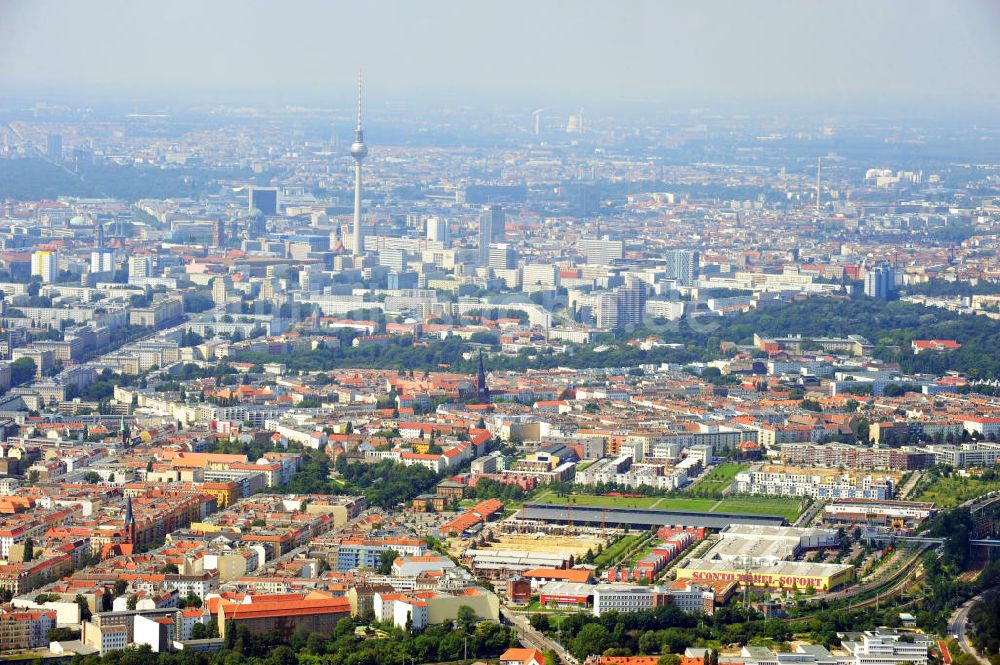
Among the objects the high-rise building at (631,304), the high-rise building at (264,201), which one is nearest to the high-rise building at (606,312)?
the high-rise building at (631,304)

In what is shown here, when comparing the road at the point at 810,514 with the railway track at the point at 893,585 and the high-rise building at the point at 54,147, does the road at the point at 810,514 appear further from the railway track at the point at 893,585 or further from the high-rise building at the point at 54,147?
the high-rise building at the point at 54,147

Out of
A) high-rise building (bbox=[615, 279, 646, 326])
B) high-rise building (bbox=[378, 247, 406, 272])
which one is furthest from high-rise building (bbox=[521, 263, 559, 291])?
high-rise building (bbox=[615, 279, 646, 326])

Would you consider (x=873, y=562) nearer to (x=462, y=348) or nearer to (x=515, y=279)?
(x=462, y=348)

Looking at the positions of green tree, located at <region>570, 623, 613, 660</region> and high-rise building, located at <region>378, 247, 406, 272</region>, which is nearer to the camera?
green tree, located at <region>570, 623, 613, 660</region>

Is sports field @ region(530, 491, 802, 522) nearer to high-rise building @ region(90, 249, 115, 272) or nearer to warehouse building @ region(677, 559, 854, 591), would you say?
warehouse building @ region(677, 559, 854, 591)

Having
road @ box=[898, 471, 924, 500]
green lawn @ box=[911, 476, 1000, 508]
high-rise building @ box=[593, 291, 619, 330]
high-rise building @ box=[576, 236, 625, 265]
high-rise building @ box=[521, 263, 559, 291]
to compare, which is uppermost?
green lawn @ box=[911, 476, 1000, 508]

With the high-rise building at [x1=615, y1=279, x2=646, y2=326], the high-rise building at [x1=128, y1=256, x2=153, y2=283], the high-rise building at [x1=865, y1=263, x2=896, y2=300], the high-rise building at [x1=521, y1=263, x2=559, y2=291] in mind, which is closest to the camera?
the high-rise building at [x1=615, y1=279, x2=646, y2=326]
